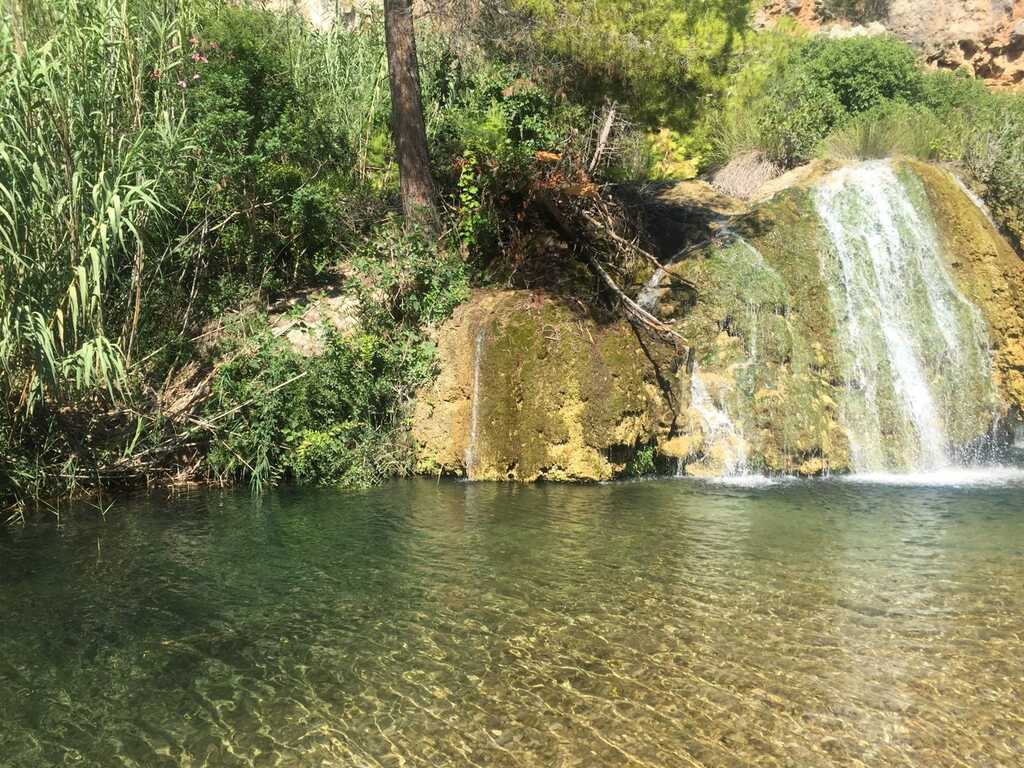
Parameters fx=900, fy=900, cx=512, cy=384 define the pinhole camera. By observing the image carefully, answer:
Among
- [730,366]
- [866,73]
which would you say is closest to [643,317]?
[730,366]

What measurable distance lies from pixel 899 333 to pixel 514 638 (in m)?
8.20

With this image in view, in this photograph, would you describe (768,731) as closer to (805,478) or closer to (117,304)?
(805,478)

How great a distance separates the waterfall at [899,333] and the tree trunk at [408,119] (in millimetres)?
5276

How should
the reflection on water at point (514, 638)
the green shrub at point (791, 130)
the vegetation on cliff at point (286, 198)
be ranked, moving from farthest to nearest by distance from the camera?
the green shrub at point (791, 130) < the vegetation on cliff at point (286, 198) < the reflection on water at point (514, 638)

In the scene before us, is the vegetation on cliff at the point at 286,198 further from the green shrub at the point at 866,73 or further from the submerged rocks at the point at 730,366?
the green shrub at the point at 866,73

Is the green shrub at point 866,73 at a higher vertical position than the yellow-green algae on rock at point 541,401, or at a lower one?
higher

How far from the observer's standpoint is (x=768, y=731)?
4.14 metres

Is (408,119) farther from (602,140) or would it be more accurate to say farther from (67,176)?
(67,176)

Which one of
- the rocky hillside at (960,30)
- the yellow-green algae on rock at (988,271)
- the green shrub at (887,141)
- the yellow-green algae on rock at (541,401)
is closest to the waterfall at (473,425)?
the yellow-green algae on rock at (541,401)

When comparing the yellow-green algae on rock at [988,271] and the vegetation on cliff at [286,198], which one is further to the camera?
the yellow-green algae on rock at [988,271]

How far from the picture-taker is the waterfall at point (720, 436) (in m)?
10.1

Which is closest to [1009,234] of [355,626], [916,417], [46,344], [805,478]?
[916,417]

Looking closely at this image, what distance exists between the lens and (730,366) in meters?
10.6

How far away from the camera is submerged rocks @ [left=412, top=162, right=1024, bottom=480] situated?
9.66 meters
